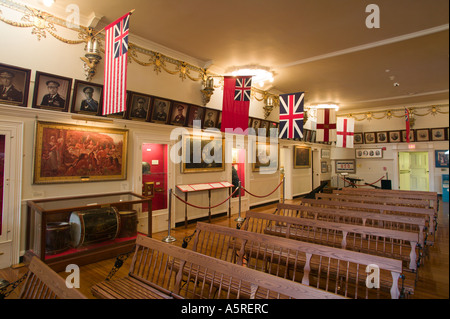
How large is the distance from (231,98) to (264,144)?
4491mm

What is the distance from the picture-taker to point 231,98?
704 cm

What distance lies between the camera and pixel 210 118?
842 centimetres

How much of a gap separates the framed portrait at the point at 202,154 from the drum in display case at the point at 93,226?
2.81 m

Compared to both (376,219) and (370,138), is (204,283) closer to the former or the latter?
(376,219)

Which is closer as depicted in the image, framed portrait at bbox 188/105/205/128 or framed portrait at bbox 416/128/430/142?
framed portrait at bbox 188/105/205/128

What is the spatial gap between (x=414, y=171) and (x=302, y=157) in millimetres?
5836

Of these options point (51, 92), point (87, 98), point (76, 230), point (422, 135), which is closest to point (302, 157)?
point (422, 135)

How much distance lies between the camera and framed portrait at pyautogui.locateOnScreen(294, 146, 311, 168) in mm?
13305

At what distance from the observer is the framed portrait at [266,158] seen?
1066 cm

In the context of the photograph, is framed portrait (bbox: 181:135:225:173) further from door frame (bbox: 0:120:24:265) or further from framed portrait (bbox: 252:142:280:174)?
door frame (bbox: 0:120:24:265)

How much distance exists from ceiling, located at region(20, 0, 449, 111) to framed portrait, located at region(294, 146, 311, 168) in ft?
15.3

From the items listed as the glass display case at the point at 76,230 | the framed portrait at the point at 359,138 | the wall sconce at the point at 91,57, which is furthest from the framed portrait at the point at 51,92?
the framed portrait at the point at 359,138

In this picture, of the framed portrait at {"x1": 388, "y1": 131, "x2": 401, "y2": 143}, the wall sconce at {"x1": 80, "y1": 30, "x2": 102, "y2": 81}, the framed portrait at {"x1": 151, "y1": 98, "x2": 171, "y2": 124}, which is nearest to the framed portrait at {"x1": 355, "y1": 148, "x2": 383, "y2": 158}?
the framed portrait at {"x1": 388, "y1": 131, "x2": 401, "y2": 143}
